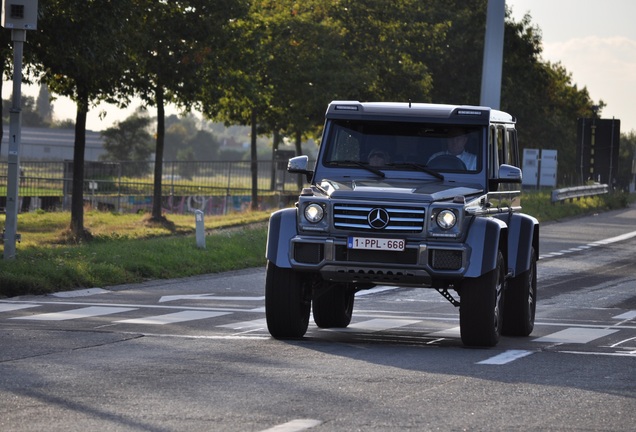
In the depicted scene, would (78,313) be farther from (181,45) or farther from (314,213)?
(181,45)

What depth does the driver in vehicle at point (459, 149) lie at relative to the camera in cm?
1455

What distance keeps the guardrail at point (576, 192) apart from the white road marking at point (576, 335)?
3455 centimetres

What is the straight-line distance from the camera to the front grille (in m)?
13.2

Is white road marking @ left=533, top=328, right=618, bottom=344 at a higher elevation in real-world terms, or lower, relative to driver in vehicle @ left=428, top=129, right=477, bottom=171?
lower

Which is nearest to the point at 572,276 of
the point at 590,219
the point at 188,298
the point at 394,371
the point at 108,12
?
the point at 188,298

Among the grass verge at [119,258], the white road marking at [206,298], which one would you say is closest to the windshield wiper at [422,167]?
the white road marking at [206,298]

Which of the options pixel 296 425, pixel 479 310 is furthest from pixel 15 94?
pixel 296 425

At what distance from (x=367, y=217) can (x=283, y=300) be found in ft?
3.73

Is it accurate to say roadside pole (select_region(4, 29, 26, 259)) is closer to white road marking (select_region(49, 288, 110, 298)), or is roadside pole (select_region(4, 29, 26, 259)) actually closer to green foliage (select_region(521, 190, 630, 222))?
white road marking (select_region(49, 288, 110, 298))

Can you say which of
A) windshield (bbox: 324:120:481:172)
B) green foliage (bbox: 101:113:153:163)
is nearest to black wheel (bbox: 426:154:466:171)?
windshield (bbox: 324:120:481:172)

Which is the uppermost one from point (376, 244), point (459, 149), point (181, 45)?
point (181, 45)

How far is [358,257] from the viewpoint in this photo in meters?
13.3

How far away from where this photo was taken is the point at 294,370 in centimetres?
1123

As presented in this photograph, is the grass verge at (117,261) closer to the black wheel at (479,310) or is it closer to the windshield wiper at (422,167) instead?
the windshield wiper at (422,167)
